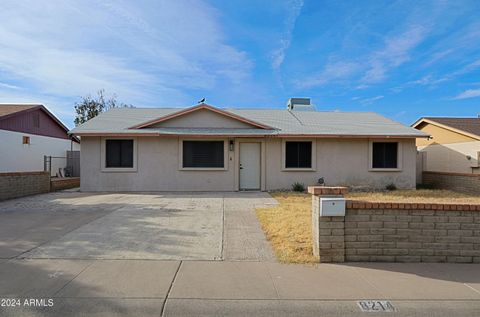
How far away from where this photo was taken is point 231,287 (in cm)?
422

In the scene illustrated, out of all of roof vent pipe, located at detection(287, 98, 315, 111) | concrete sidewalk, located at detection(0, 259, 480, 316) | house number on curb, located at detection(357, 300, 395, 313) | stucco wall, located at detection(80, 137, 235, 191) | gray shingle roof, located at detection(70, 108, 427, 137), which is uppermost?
roof vent pipe, located at detection(287, 98, 315, 111)

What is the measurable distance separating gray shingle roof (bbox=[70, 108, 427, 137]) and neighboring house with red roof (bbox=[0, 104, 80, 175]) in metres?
6.96

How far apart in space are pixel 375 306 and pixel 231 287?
179 centimetres

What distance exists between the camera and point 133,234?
680cm

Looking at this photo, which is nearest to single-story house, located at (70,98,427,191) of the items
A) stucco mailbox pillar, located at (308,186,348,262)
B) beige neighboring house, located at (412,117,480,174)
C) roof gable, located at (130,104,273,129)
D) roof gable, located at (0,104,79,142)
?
roof gable, located at (130,104,273,129)

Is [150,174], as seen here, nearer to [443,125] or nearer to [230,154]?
[230,154]

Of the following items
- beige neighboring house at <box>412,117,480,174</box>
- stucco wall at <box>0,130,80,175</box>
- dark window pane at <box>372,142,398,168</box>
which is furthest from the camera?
stucco wall at <box>0,130,80,175</box>

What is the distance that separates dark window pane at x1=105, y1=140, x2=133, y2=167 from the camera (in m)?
14.8

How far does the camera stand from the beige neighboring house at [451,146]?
16438 millimetres

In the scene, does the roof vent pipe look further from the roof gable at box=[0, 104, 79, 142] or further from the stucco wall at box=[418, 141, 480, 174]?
the roof gable at box=[0, 104, 79, 142]

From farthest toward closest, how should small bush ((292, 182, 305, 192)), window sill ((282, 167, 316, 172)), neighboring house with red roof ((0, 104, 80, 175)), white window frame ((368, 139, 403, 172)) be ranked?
1. neighboring house with red roof ((0, 104, 80, 175))
2. white window frame ((368, 139, 403, 172))
3. window sill ((282, 167, 316, 172))
4. small bush ((292, 182, 305, 192))

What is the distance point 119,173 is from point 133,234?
8681 millimetres

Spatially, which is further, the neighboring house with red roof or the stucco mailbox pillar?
the neighboring house with red roof

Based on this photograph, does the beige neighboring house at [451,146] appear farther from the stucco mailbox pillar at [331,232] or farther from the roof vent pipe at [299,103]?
the stucco mailbox pillar at [331,232]
